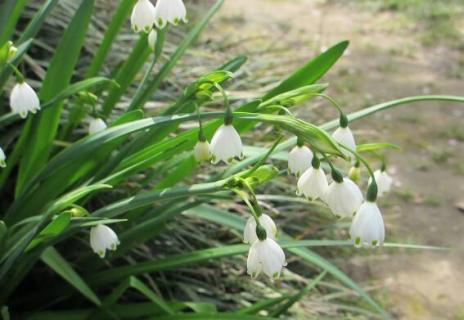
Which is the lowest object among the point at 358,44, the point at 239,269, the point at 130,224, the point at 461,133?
the point at 130,224

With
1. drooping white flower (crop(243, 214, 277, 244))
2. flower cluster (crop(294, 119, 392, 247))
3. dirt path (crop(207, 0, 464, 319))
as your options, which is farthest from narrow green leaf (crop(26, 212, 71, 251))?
dirt path (crop(207, 0, 464, 319))

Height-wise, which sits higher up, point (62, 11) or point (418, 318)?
point (62, 11)

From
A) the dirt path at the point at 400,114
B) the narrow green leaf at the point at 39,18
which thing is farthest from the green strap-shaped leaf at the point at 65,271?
the dirt path at the point at 400,114

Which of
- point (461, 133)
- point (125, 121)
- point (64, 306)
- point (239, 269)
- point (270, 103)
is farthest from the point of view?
point (461, 133)

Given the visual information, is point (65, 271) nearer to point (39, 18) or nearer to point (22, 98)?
point (22, 98)

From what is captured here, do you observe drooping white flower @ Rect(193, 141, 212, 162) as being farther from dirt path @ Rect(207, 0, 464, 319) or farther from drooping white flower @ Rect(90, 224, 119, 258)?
dirt path @ Rect(207, 0, 464, 319)

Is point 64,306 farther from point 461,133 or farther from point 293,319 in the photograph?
point 461,133

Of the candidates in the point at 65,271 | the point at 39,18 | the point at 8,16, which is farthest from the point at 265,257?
the point at 8,16

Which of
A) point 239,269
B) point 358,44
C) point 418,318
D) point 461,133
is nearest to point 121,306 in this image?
point 239,269
